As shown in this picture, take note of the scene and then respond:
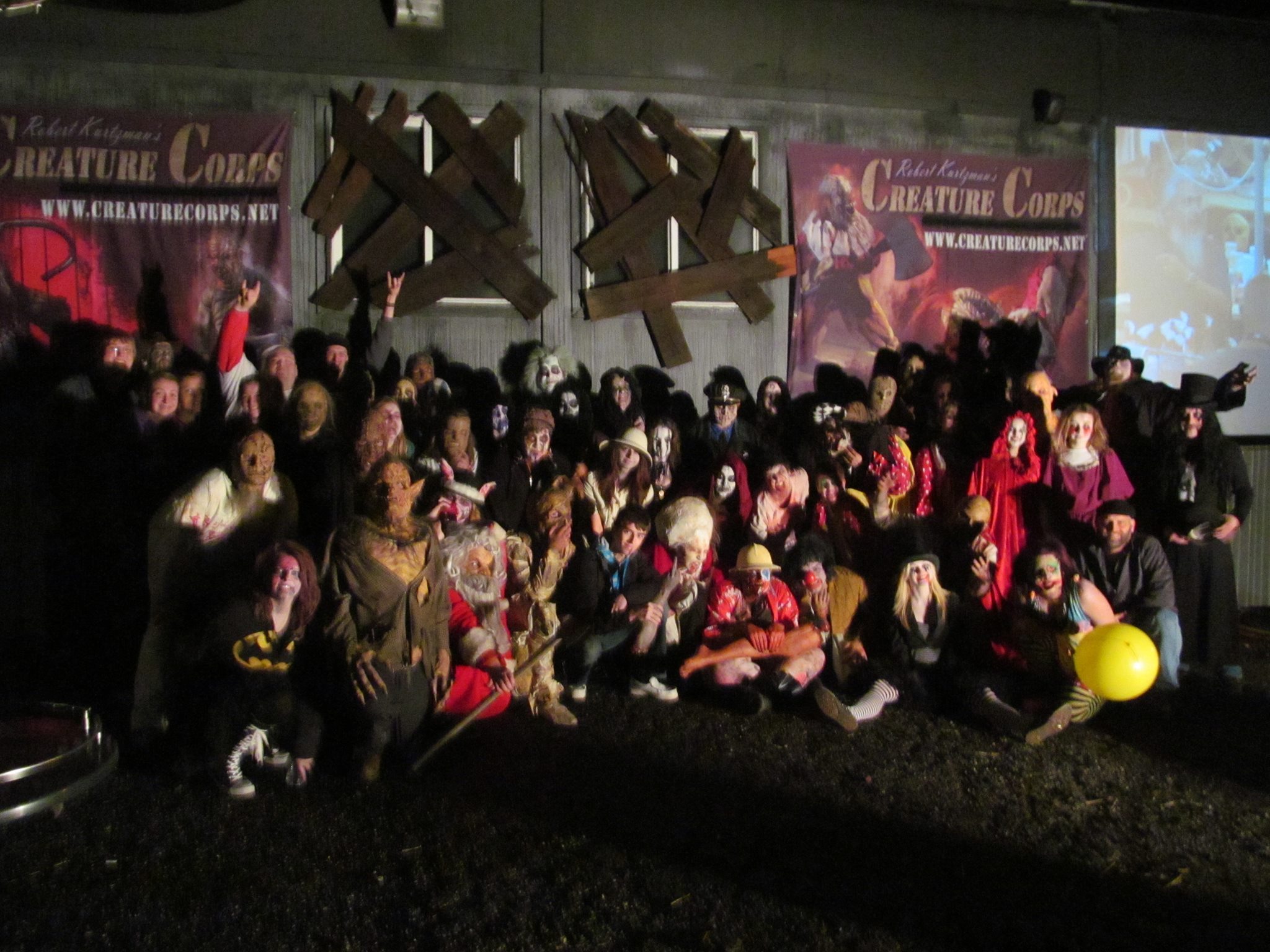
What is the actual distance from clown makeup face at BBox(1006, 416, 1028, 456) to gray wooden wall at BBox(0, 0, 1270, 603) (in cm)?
254

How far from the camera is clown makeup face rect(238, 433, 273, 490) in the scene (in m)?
4.98

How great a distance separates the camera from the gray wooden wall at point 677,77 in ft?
24.6

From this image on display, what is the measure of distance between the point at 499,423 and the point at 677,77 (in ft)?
11.0

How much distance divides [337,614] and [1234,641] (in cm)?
516

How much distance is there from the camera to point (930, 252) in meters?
8.68

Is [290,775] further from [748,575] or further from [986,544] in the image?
[986,544]

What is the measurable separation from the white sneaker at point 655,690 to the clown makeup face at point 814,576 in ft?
3.00

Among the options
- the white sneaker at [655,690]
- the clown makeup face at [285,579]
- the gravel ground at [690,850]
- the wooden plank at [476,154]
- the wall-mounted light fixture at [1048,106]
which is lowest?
the gravel ground at [690,850]

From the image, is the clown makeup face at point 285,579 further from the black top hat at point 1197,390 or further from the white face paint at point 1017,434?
the black top hat at point 1197,390

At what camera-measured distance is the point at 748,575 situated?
5.75m

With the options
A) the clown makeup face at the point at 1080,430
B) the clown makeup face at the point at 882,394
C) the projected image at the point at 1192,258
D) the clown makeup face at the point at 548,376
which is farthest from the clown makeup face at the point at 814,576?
the projected image at the point at 1192,258

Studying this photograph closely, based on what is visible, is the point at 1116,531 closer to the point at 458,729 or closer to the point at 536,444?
the point at 536,444

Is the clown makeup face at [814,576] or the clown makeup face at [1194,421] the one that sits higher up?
the clown makeup face at [1194,421]

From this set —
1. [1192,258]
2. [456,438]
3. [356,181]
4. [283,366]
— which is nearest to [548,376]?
[456,438]
